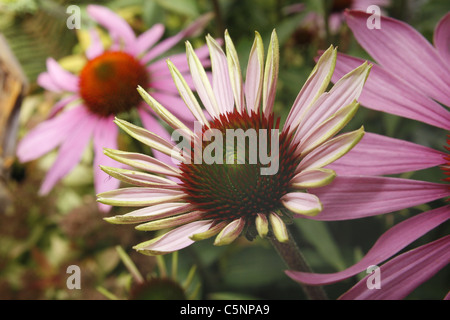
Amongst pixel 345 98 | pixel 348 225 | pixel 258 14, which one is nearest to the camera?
pixel 345 98

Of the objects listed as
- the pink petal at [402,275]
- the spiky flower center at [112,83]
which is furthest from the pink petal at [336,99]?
the spiky flower center at [112,83]

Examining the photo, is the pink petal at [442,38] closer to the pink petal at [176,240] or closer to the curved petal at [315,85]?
the curved petal at [315,85]

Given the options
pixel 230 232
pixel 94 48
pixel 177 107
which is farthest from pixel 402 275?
pixel 94 48

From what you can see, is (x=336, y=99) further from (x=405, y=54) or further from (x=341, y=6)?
(x=341, y=6)

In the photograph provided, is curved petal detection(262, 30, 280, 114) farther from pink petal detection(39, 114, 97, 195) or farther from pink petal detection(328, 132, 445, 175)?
pink petal detection(39, 114, 97, 195)
